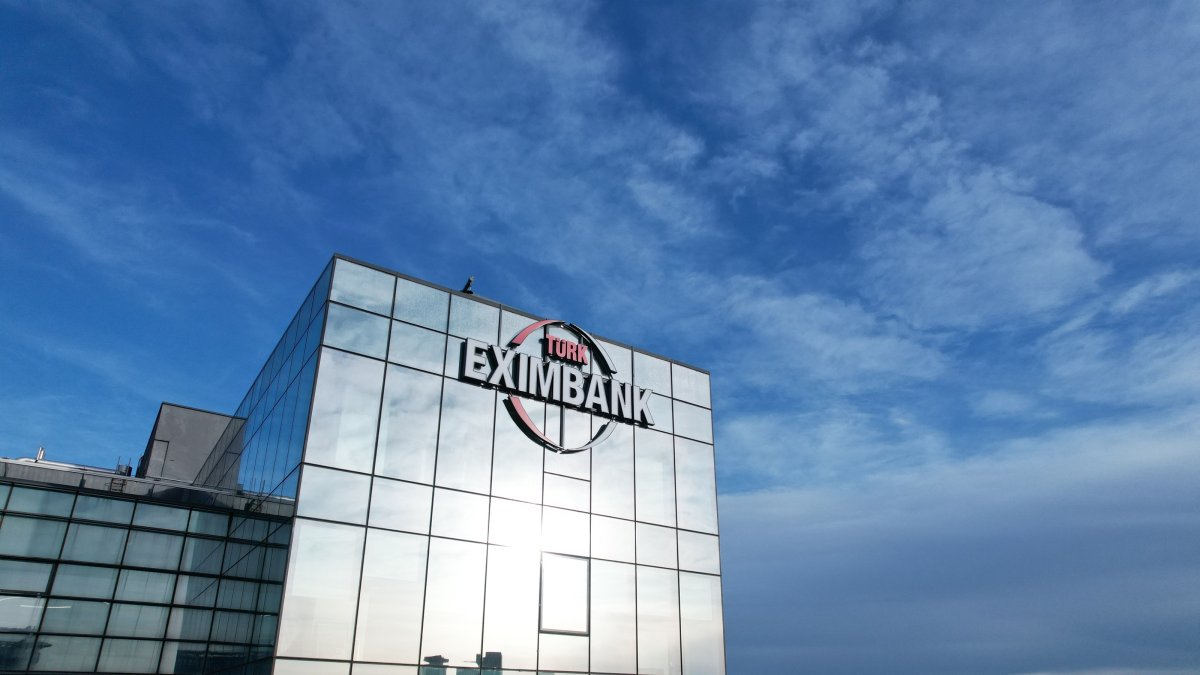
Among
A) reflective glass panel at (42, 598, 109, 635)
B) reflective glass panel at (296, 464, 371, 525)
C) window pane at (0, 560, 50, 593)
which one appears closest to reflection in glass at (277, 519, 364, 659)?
reflective glass panel at (296, 464, 371, 525)

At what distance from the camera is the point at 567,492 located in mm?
29109

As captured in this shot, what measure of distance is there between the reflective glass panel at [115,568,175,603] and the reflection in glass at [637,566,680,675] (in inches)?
678

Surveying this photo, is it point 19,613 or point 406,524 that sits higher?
point 406,524

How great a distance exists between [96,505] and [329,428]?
11872 mm

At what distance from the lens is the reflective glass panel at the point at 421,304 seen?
91.0ft

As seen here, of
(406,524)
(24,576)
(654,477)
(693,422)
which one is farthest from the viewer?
(693,422)

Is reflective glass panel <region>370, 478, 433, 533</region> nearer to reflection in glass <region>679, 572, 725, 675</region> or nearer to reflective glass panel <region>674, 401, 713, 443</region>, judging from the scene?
reflection in glass <region>679, 572, 725, 675</region>

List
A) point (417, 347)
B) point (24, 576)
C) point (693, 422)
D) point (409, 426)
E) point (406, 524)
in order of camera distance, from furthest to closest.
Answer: point (693, 422) → point (24, 576) → point (417, 347) → point (409, 426) → point (406, 524)

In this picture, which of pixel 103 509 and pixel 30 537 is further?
pixel 103 509

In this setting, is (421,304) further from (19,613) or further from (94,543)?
(19,613)

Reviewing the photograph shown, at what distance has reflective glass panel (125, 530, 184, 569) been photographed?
29984 millimetres

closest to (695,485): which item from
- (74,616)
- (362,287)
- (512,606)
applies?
(512,606)

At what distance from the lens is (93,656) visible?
2809 centimetres

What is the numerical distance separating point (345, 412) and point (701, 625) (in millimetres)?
15379
